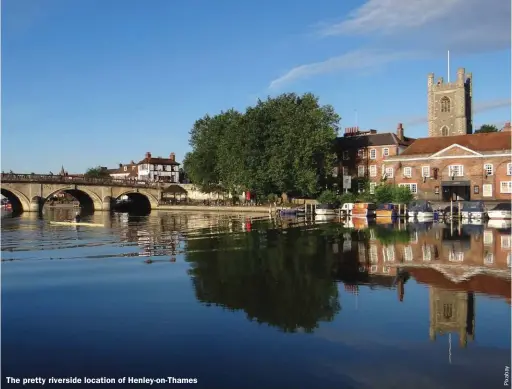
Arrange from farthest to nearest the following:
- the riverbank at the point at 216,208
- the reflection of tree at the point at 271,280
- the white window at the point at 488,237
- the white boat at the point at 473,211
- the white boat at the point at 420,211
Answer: the riverbank at the point at 216,208 → the white boat at the point at 420,211 → the white boat at the point at 473,211 → the white window at the point at 488,237 → the reflection of tree at the point at 271,280

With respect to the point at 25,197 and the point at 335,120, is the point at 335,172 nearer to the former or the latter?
the point at 335,120

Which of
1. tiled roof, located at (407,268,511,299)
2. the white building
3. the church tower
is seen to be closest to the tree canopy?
the church tower

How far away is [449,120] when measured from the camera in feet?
366

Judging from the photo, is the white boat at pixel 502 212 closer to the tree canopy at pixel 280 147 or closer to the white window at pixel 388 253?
the tree canopy at pixel 280 147

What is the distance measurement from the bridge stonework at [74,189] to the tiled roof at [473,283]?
8794 centimetres

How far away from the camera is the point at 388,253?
31.0 m

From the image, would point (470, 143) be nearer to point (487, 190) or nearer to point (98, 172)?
point (487, 190)

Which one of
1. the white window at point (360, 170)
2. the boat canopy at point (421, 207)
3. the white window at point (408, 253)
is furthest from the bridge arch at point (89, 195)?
the white window at point (408, 253)

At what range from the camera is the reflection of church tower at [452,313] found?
47.8ft

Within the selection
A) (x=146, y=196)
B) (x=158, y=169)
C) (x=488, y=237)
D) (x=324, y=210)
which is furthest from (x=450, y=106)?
(x=158, y=169)

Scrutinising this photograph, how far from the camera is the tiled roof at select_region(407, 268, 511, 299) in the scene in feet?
63.9

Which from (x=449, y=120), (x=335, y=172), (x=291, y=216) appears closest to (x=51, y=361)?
(x=291, y=216)

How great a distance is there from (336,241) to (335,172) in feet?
203

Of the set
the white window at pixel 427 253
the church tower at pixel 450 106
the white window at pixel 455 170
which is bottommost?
the white window at pixel 427 253
